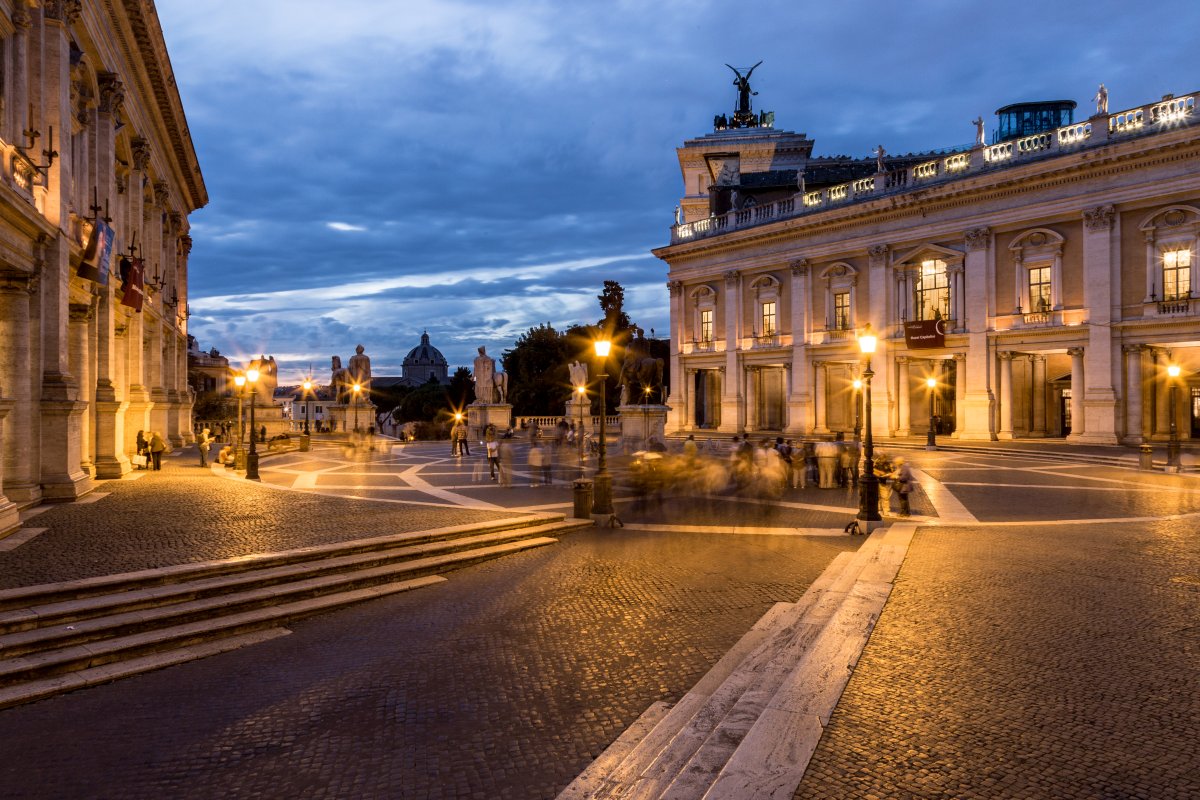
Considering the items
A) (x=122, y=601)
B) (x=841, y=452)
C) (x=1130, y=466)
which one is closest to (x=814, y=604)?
(x=122, y=601)

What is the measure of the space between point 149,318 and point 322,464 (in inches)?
322

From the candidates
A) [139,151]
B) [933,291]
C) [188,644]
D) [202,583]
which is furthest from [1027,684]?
[933,291]

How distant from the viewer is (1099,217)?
30766 millimetres

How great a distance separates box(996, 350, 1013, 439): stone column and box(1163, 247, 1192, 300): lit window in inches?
257

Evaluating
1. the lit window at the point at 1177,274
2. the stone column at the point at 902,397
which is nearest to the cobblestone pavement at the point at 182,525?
the stone column at the point at 902,397

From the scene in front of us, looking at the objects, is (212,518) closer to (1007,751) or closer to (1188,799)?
(1007,751)

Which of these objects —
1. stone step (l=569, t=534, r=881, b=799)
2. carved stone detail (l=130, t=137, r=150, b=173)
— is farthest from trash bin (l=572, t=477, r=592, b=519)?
carved stone detail (l=130, t=137, r=150, b=173)

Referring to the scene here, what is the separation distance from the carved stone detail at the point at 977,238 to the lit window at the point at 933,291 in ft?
5.52

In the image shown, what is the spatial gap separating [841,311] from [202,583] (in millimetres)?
37747

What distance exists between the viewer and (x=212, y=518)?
13.2 metres

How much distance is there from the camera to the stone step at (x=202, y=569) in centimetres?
774

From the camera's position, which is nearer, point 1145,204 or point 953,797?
point 953,797

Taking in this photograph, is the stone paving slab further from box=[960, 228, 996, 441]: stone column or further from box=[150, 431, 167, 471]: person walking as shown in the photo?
box=[960, 228, 996, 441]: stone column

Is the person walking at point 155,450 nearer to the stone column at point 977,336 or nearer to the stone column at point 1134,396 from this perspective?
the stone column at point 977,336
